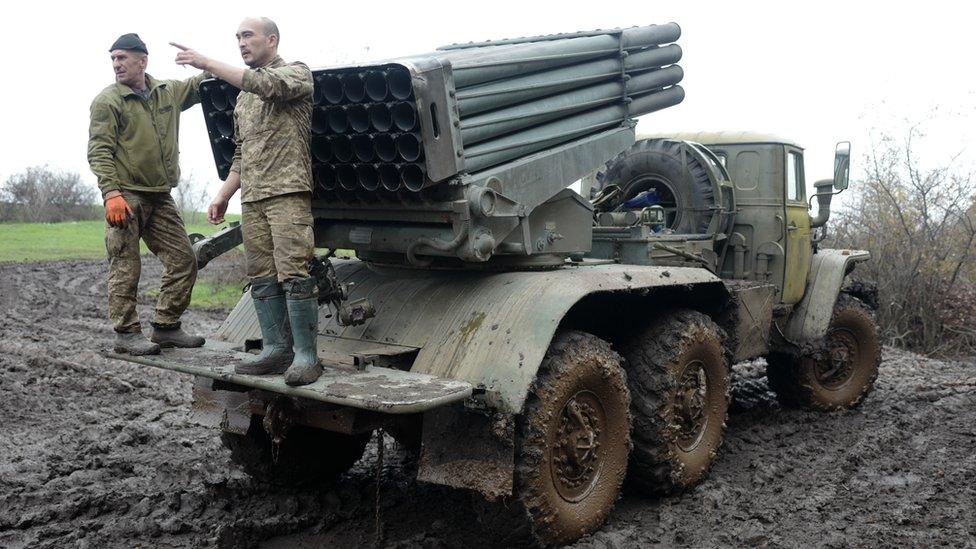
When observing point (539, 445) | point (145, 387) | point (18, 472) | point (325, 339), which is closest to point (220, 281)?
point (145, 387)

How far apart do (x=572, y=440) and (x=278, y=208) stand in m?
1.86

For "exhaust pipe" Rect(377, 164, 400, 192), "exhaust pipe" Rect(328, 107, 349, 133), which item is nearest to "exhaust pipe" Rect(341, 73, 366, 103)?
"exhaust pipe" Rect(328, 107, 349, 133)

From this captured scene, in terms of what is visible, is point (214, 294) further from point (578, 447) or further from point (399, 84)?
point (399, 84)

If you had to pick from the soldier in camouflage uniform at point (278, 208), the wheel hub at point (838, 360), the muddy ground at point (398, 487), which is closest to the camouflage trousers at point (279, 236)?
the soldier in camouflage uniform at point (278, 208)

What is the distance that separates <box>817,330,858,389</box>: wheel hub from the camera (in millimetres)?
7855

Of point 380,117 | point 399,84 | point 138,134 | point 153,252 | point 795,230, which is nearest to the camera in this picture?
point 399,84

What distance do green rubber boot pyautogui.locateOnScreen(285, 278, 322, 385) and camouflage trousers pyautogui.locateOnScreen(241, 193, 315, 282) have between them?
59mm

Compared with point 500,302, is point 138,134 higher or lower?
higher

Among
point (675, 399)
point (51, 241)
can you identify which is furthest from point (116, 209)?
point (51, 241)

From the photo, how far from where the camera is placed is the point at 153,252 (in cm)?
503

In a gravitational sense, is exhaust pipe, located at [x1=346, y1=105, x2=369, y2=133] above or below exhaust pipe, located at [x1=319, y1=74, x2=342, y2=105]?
below

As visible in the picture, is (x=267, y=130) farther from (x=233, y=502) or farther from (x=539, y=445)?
(x=233, y=502)

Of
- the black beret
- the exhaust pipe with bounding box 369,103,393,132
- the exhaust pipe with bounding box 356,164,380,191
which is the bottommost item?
the exhaust pipe with bounding box 356,164,380,191

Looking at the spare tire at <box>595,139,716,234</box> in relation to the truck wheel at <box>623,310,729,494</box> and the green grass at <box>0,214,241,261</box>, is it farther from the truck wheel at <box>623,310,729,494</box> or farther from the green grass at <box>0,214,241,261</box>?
the green grass at <box>0,214,241,261</box>
